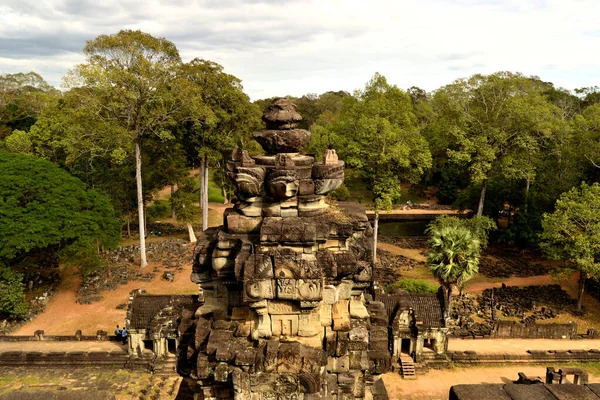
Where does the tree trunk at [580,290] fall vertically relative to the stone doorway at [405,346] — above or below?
above

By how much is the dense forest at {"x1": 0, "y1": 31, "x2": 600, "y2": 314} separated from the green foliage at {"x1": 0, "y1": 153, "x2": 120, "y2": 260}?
0.07 m

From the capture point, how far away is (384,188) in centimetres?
3083

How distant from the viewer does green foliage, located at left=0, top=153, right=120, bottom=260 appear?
23016 millimetres

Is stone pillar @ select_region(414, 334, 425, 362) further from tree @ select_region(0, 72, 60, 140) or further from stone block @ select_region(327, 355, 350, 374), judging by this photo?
tree @ select_region(0, 72, 60, 140)

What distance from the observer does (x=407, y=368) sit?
750 inches

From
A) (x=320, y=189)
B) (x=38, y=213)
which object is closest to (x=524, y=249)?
(x=320, y=189)

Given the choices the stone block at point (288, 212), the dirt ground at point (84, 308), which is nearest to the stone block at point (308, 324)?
the stone block at point (288, 212)

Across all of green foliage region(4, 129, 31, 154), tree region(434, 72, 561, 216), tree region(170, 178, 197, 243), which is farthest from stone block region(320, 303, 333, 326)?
green foliage region(4, 129, 31, 154)

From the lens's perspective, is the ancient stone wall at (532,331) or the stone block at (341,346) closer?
the stone block at (341,346)

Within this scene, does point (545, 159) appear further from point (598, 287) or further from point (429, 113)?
point (429, 113)

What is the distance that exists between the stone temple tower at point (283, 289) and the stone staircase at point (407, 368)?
11293mm

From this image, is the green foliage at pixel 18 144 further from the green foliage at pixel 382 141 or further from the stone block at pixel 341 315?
the stone block at pixel 341 315

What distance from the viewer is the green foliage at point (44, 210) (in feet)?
75.5

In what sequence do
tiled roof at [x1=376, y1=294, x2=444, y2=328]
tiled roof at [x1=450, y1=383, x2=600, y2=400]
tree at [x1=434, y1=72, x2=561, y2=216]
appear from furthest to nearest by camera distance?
tree at [x1=434, y1=72, x2=561, y2=216]
tiled roof at [x1=376, y1=294, x2=444, y2=328]
tiled roof at [x1=450, y1=383, x2=600, y2=400]
